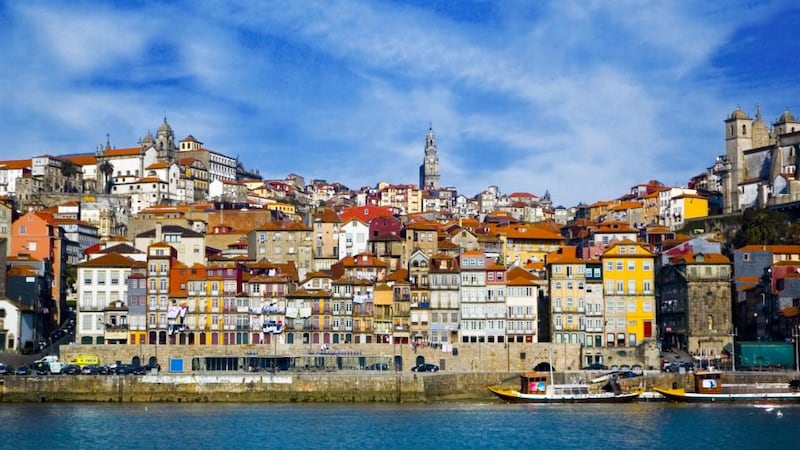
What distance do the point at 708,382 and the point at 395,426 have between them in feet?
68.5

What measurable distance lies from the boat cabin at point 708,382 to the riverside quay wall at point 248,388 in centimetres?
70

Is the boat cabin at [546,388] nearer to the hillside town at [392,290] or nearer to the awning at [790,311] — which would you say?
the hillside town at [392,290]

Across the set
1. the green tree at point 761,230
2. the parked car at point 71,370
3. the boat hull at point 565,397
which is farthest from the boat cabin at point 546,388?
the green tree at point 761,230

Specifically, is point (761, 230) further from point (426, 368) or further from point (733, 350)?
point (426, 368)

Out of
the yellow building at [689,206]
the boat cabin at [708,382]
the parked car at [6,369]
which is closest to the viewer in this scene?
the boat cabin at [708,382]

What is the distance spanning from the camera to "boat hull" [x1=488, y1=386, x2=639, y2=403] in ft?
216

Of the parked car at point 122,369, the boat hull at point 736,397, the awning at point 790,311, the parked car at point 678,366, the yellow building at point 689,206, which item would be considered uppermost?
the yellow building at point 689,206

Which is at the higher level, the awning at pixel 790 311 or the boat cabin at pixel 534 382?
the awning at pixel 790 311

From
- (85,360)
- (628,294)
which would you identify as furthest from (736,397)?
(85,360)

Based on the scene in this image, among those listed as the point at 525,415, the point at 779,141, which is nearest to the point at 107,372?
the point at 525,415

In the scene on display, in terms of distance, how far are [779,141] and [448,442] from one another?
3161 inches

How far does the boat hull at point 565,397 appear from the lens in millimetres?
65688

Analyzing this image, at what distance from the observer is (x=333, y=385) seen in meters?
65.3

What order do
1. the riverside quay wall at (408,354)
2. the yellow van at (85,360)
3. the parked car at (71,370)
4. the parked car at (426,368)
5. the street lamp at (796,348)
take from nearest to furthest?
the parked car at (71,370) < the parked car at (426,368) < the yellow van at (85,360) < the riverside quay wall at (408,354) < the street lamp at (796,348)
